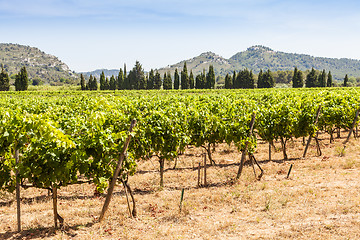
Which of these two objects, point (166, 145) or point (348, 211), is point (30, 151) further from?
point (348, 211)

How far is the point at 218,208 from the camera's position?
802 cm

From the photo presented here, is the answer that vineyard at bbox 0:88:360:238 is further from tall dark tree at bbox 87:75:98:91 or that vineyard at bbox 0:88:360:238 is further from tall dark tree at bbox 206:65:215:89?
tall dark tree at bbox 87:75:98:91

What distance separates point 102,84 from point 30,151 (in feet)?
299

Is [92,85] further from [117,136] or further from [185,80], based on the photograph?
[117,136]

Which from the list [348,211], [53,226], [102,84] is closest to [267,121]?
[348,211]

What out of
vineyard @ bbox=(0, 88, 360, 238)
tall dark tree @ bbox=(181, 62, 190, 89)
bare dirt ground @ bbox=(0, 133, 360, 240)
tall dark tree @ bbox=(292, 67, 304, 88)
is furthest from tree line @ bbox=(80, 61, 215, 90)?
bare dirt ground @ bbox=(0, 133, 360, 240)

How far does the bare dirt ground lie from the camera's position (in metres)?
6.55

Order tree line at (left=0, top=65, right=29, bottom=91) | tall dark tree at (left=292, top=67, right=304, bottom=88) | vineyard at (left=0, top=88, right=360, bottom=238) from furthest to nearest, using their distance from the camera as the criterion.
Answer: tall dark tree at (left=292, top=67, right=304, bottom=88)
tree line at (left=0, top=65, right=29, bottom=91)
vineyard at (left=0, top=88, right=360, bottom=238)

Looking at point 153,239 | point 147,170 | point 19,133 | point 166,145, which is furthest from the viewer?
point 147,170

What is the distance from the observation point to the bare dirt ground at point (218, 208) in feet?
21.5

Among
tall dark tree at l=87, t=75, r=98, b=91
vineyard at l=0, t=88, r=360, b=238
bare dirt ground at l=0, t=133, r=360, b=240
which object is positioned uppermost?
tall dark tree at l=87, t=75, r=98, b=91

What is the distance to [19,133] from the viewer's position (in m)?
5.98

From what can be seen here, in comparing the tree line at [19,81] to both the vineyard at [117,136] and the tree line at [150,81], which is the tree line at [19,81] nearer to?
the tree line at [150,81]

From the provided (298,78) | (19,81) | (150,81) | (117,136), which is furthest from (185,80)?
(117,136)
